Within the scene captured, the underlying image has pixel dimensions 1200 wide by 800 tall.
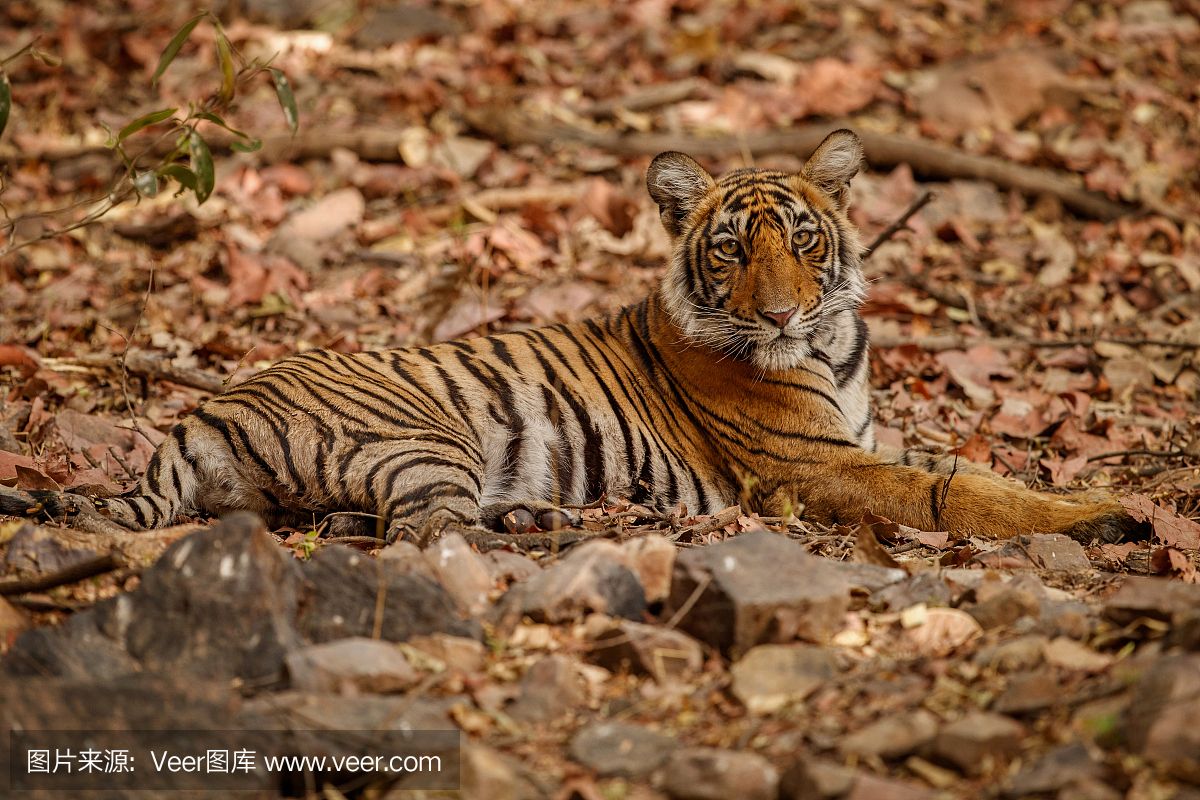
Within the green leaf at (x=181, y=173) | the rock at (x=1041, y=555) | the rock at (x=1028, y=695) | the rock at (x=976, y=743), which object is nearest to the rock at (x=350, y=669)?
the rock at (x=976, y=743)

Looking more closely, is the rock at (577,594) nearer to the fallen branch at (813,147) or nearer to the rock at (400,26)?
the fallen branch at (813,147)

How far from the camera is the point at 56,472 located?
4.84 m

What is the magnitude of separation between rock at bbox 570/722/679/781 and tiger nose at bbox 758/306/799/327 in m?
2.37

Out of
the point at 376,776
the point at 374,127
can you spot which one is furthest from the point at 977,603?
the point at 374,127

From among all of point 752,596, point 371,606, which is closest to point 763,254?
point 752,596

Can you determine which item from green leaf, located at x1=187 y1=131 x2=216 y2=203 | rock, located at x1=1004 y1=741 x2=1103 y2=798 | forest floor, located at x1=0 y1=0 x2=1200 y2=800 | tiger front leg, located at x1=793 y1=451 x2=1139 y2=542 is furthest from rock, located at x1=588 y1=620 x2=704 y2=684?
green leaf, located at x1=187 y1=131 x2=216 y2=203

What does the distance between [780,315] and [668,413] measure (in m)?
0.72

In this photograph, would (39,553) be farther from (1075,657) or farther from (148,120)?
(1075,657)

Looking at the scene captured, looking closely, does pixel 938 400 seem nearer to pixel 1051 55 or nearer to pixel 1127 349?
pixel 1127 349

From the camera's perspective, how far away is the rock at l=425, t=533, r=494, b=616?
Result: 335 centimetres

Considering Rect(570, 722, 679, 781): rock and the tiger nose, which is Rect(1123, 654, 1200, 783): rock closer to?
Rect(570, 722, 679, 781): rock

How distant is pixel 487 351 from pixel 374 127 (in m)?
4.47

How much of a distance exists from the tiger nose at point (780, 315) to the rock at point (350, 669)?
2376 mm

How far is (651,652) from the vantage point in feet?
9.93
